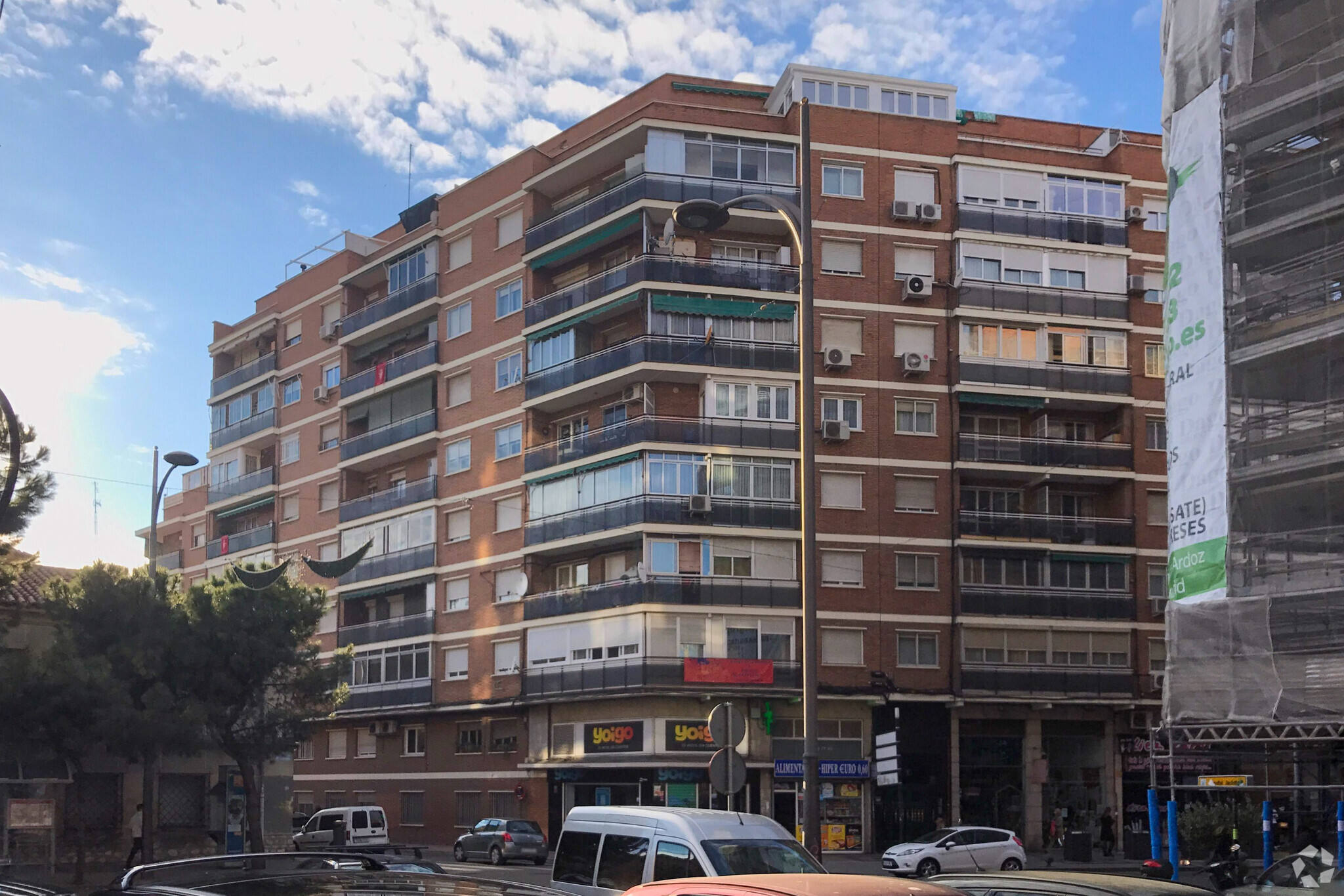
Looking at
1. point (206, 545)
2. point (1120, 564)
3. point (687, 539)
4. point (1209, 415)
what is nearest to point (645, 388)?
point (687, 539)

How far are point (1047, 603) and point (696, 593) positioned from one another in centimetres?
1127

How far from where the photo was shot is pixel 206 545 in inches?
2472

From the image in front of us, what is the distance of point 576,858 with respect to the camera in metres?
A: 11.9

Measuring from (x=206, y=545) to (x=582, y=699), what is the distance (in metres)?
28.5

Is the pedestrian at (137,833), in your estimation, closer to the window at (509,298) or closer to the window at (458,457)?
the window at (458,457)

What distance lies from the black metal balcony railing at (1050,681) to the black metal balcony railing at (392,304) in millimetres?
23792

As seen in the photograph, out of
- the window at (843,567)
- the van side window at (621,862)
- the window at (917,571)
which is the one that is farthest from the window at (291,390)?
the van side window at (621,862)

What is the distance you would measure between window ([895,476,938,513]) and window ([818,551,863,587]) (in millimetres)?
2174

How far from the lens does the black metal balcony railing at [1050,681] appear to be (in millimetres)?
41562

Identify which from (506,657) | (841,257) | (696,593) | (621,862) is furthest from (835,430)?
(621,862)

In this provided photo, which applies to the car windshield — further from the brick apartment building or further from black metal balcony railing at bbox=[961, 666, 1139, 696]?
black metal balcony railing at bbox=[961, 666, 1139, 696]

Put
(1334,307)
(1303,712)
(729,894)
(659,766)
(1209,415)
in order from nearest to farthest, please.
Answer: (729,894) < (1303,712) < (1334,307) < (1209,415) < (659,766)

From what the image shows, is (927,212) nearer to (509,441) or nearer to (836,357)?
(836,357)

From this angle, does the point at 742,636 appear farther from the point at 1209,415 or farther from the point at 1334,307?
the point at 1334,307
